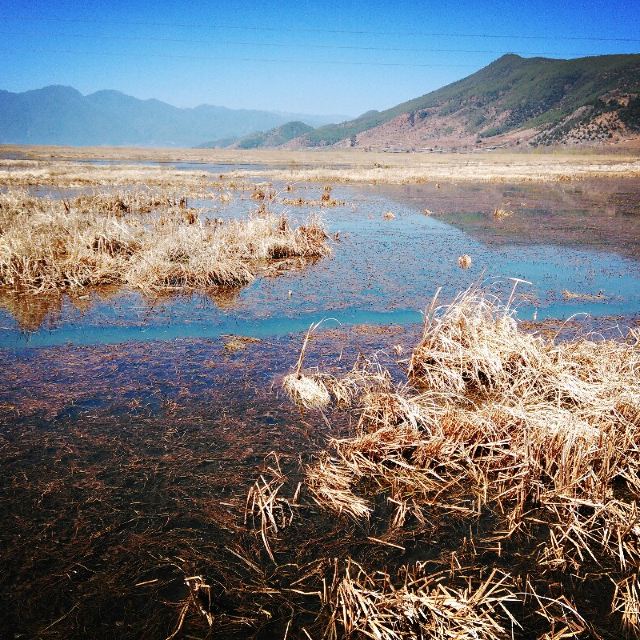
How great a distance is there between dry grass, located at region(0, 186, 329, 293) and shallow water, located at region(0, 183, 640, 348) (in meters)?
0.63

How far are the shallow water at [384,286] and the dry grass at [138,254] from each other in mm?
630

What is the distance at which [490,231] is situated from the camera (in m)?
16.8

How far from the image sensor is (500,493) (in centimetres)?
380

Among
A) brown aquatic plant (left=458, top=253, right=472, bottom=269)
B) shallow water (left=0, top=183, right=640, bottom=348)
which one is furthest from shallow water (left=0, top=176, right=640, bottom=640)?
brown aquatic plant (left=458, top=253, right=472, bottom=269)

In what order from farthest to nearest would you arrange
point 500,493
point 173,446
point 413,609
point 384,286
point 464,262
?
1. point 464,262
2. point 384,286
3. point 173,446
4. point 500,493
5. point 413,609

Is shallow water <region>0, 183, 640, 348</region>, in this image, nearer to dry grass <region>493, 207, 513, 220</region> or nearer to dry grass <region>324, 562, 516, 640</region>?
dry grass <region>493, 207, 513, 220</region>

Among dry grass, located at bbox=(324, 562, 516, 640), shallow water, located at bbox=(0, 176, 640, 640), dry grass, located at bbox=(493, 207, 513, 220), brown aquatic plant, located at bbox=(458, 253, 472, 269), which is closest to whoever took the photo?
dry grass, located at bbox=(324, 562, 516, 640)

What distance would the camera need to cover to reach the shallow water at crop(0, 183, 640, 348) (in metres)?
7.63

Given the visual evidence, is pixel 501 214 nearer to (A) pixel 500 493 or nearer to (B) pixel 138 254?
(B) pixel 138 254

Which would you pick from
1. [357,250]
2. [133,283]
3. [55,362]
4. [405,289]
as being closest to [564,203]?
[357,250]

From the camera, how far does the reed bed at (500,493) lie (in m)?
2.77

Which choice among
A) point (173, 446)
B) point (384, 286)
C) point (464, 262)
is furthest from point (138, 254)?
point (464, 262)

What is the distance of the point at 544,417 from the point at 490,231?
13744 millimetres

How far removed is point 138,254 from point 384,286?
219 inches
